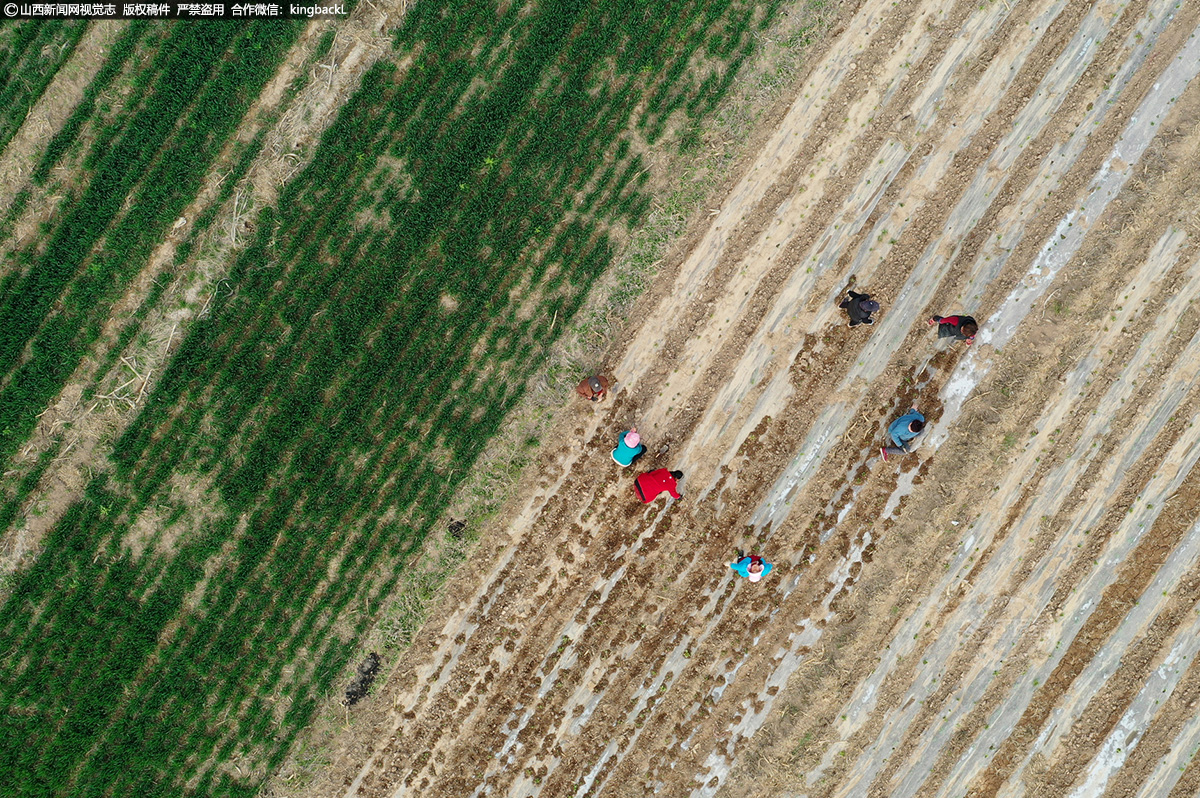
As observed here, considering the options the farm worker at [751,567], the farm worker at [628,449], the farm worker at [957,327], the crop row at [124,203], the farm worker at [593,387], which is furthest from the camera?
the farm worker at [751,567]

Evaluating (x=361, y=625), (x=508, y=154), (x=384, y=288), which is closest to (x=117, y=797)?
(x=361, y=625)

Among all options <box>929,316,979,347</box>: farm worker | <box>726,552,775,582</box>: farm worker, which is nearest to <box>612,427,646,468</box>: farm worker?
<box>726,552,775,582</box>: farm worker

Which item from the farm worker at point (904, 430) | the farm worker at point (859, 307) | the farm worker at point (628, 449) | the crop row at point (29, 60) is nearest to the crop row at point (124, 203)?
the crop row at point (29, 60)

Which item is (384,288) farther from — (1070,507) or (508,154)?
(1070,507)

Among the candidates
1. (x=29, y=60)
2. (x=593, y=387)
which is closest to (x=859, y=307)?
(x=593, y=387)

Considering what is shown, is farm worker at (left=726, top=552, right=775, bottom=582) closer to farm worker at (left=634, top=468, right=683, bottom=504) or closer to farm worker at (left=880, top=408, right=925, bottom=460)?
farm worker at (left=634, top=468, right=683, bottom=504)

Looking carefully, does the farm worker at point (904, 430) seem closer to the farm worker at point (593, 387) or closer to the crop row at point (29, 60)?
the farm worker at point (593, 387)
